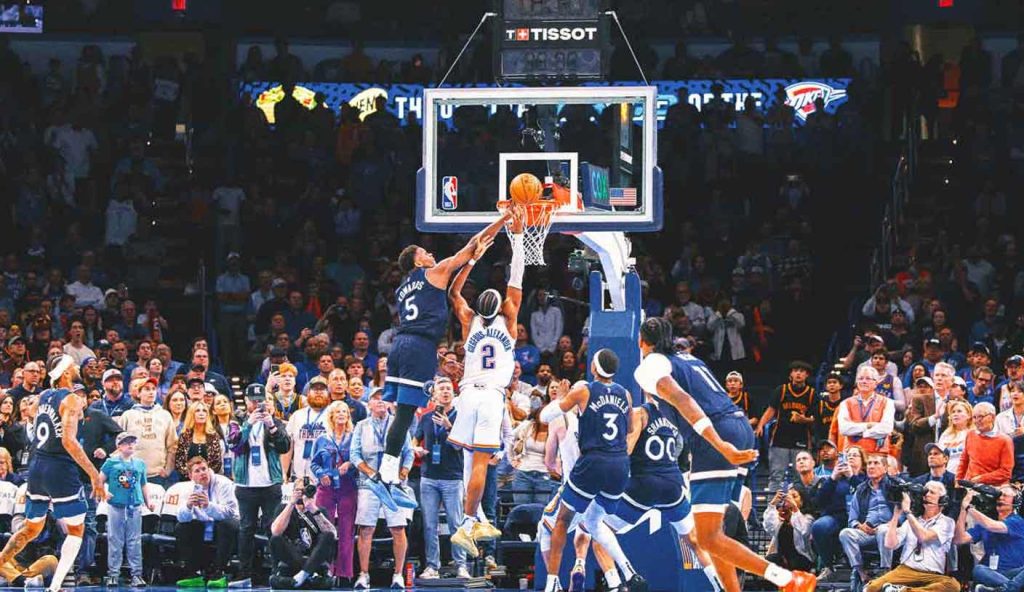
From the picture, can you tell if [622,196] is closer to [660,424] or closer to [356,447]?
[660,424]

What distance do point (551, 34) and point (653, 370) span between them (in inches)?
174

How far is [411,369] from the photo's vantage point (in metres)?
16.6

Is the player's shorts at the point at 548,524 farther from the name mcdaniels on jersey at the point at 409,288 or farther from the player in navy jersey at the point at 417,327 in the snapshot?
the name mcdaniels on jersey at the point at 409,288

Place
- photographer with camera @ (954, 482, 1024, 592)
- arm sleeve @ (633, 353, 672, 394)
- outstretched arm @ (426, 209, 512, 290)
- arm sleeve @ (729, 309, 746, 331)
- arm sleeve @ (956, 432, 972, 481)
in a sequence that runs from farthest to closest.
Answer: arm sleeve @ (729, 309, 746, 331), arm sleeve @ (956, 432, 972, 481), photographer with camera @ (954, 482, 1024, 592), outstretched arm @ (426, 209, 512, 290), arm sleeve @ (633, 353, 672, 394)

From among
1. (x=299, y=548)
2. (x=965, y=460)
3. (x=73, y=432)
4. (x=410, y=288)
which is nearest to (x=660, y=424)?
(x=410, y=288)

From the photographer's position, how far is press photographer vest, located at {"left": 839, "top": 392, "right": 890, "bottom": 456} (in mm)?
20125

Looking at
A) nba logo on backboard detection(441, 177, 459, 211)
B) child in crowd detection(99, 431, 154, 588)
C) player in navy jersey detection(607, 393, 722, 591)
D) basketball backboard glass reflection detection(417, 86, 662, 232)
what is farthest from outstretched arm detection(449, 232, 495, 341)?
child in crowd detection(99, 431, 154, 588)

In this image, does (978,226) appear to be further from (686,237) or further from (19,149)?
(19,149)

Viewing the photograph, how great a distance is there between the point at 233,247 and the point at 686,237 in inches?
258

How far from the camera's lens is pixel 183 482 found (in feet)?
67.6

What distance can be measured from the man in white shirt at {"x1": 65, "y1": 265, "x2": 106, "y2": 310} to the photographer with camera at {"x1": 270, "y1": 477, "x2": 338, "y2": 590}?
6714 millimetres

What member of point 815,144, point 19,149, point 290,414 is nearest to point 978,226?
→ point 815,144

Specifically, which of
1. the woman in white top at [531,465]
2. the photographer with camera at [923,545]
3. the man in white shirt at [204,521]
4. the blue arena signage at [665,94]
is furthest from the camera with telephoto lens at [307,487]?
the blue arena signage at [665,94]

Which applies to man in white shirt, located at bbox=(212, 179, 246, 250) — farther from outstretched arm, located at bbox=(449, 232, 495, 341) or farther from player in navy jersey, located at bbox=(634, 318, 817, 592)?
player in navy jersey, located at bbox=(634, 318, 817, 592)
